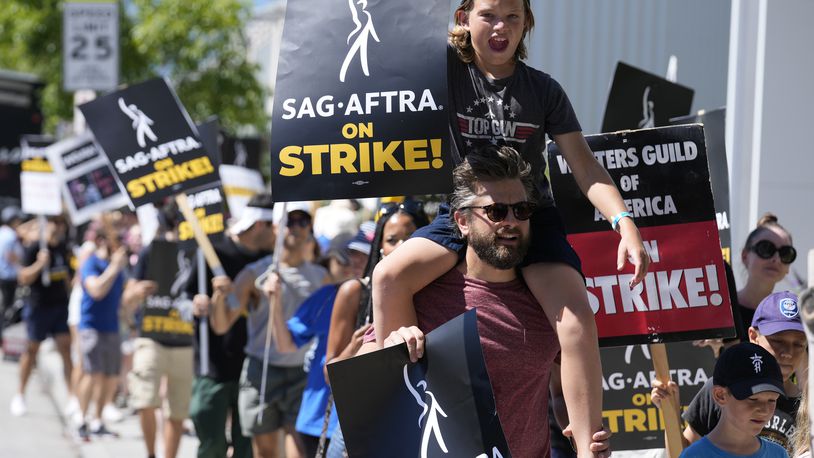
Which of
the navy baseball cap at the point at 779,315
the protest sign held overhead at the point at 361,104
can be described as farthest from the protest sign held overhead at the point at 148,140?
the navy baseball cap at the point at 779,315

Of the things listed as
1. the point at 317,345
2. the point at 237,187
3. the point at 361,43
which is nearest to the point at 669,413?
the point at 361,43

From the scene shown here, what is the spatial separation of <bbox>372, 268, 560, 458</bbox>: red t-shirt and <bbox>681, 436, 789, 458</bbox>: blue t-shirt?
58 centimetres

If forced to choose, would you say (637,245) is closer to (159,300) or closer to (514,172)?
(514,172)

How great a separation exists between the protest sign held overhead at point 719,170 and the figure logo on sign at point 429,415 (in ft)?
7.49

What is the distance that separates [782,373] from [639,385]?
104cm

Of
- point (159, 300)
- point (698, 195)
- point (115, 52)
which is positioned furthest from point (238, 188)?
point (698, 195)

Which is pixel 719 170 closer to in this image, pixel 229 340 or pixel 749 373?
pixel 749 373

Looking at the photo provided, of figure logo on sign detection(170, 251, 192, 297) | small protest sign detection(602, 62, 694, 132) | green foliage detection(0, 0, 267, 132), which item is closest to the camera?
small protest sign detection(602, 62, 694, 132)

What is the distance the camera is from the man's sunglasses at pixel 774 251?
6.10 meters

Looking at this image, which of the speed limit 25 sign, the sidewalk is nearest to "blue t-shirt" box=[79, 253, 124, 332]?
the sidewalk

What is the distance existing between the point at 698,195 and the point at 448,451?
168 cm

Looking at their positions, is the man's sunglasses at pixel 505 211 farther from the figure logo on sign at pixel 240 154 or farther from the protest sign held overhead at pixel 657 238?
the figure logo on sign at pixel 240 154

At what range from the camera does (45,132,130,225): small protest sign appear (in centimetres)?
1224

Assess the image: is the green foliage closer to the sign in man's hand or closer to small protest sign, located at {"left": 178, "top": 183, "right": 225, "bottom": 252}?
small protest sign, located at {"left": 178, "top": 183, "right": 225, "bottom": 252}
